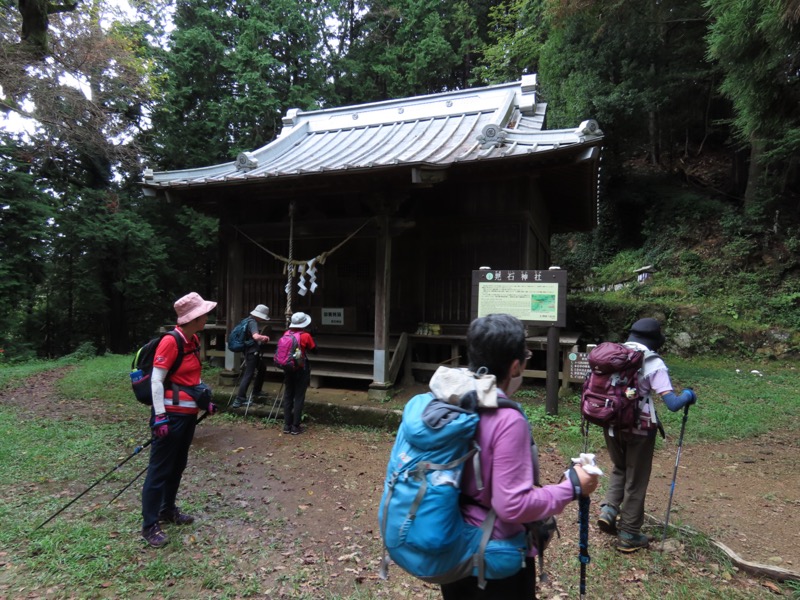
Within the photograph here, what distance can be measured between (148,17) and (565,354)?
19.9 meters

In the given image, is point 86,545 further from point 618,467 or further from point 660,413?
point 660,413

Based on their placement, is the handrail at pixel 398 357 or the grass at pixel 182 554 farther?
the handrail at pixel 398 357

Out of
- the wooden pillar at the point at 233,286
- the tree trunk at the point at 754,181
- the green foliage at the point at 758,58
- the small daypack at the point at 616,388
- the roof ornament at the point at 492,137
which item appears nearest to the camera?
the small daypack at the point at 616,388

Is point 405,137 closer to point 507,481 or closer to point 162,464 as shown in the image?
point 162,464

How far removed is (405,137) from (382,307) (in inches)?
171

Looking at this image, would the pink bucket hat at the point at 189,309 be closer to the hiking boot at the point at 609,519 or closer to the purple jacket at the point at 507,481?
the purple jacket at the point at 507,481

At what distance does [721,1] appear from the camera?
707 cm

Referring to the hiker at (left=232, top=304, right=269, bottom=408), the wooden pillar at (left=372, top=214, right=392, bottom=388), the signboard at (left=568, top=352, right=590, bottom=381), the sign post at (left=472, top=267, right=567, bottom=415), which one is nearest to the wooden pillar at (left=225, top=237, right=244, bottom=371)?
the hiker at (left=232, top=304, right=269, bottom=408)

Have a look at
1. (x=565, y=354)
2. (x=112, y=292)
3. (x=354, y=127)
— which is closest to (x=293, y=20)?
(x=354, y=127)

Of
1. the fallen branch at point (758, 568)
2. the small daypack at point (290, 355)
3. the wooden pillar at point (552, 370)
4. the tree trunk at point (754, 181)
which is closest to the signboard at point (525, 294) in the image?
the wooden pillar at point (552, 370)

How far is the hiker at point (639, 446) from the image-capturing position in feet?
11.3

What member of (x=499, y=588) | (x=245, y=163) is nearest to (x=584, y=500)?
(x=499, y=588)

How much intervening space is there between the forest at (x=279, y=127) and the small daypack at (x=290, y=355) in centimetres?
883

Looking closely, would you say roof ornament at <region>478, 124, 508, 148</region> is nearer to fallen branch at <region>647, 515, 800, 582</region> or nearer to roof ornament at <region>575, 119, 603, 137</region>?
roof ornament at <region>575, 119, 603, 137</region>
